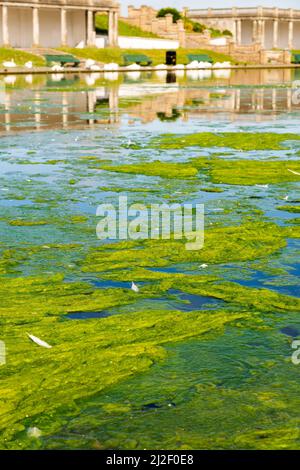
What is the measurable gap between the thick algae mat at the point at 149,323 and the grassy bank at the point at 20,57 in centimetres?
4754

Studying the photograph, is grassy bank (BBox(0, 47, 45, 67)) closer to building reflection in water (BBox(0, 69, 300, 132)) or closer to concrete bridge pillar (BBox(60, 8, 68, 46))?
concrete bridge pillar (BBox(60, 8, 68, 46))

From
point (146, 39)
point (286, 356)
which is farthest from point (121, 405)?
point (146, 39)

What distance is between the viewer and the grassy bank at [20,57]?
184 ft

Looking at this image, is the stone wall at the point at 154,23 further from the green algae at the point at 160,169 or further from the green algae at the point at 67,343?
the green algae at the point at 67,343

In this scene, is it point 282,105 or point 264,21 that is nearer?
point 282,105

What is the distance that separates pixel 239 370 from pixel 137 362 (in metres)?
0.67

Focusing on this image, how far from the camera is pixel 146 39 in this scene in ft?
269

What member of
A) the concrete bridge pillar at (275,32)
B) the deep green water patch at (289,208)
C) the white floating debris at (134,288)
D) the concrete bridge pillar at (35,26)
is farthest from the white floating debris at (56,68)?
the concrete bridge pillar at (275,32)

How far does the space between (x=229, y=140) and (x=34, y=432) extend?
12.7 meters

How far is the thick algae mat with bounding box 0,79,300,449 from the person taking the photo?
411cm

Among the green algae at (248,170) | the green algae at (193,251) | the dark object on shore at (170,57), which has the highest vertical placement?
the dark object on shore at (170,57)

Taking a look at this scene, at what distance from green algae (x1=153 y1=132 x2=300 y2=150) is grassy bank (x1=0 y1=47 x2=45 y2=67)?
41.1 metres

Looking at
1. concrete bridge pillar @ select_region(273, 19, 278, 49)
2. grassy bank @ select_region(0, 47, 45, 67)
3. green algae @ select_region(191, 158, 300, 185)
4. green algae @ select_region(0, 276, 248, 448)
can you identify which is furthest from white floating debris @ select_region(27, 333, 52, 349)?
concrete bridge pillar @ select_region(273, 19, 278, 49)

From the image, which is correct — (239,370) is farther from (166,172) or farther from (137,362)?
(166,172)
